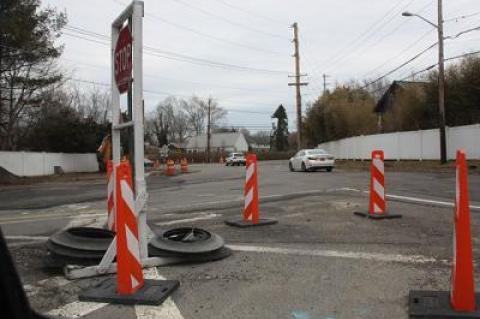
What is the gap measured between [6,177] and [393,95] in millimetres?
33878

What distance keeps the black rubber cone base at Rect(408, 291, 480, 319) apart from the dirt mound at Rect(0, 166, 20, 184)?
2833 cm

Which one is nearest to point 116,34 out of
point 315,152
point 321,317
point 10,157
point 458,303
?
point 321,317

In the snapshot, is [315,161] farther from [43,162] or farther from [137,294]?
[137,294]

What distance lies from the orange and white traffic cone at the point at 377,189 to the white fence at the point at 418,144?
23.3 meters

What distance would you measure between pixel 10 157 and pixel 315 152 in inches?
724

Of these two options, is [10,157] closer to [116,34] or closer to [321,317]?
[116,34]

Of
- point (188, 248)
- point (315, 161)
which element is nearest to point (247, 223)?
point (188, 248)

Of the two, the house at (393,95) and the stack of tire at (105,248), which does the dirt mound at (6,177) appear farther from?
the house at (393,95)

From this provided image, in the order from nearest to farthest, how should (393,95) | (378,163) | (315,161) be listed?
(378,163)
(315,161)
(393,95)

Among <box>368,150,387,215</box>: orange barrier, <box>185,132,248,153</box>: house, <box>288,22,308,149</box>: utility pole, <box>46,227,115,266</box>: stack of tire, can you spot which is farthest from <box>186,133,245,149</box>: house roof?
<box>46,227,115,266</box>: stack of tire

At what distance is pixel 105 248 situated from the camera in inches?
267

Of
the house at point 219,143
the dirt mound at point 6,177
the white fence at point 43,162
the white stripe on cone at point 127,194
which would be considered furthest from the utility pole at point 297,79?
the house at point 219,143

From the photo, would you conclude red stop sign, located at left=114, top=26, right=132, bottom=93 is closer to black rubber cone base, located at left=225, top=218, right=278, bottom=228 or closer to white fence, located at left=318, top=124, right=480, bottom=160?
black rubber cone base, located at left=225, top=218, right=278, bottom=228

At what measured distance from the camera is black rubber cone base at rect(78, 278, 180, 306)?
206 inches
